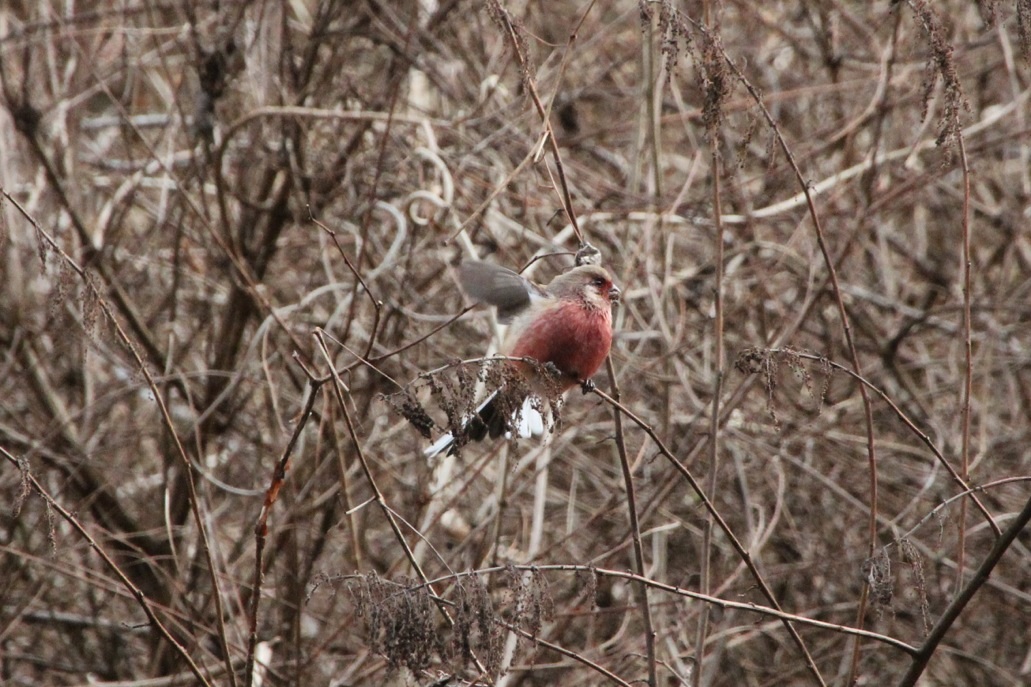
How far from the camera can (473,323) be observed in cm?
577

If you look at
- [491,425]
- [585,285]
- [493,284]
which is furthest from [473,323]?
[493,284]

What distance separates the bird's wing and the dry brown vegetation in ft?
4.45

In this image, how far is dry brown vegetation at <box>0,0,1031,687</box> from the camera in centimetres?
512

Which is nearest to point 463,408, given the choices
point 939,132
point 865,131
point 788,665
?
point 939,132

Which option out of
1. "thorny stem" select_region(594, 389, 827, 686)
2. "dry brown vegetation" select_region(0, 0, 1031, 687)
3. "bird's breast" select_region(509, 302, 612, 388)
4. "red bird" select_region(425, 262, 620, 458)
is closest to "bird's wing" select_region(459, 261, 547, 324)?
"red bird" select_region(425, 262, 620, 458)

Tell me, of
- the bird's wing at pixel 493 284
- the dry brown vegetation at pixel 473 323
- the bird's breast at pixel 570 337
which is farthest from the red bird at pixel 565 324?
the dry brown vegetation at pixel 473 323

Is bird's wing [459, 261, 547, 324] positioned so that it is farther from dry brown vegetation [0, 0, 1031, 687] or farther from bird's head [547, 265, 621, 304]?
dry brown vegetation [0, 0, 1031, 687]

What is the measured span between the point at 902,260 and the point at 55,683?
5.05 meters

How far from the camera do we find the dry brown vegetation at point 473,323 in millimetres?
5125

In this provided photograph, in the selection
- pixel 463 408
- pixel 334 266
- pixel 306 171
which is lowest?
pixel 463 408

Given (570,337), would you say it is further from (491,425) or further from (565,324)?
(491,425)

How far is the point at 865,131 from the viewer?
22.6ft

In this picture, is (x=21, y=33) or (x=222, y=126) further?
(x=222, y=126)

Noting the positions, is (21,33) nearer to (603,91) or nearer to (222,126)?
(222,126)
